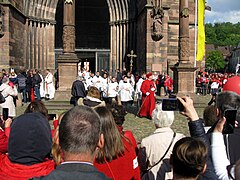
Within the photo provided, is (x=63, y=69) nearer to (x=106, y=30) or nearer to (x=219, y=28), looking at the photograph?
(x=106, y=30)

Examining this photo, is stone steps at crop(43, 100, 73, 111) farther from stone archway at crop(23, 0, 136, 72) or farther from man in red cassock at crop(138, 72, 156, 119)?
stone archway at crop(23, 0, 136, 72)

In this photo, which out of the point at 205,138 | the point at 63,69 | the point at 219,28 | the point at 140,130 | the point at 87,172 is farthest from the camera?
the point at 219,28

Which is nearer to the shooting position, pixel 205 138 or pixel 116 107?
pixel 205 138

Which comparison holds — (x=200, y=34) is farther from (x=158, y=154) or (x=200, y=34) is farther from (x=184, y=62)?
(x=158, y=154)

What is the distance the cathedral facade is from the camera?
2058 cm

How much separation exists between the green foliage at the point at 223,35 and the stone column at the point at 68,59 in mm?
119809

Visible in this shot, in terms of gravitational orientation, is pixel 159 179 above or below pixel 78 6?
below

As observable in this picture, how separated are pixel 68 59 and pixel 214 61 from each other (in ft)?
335

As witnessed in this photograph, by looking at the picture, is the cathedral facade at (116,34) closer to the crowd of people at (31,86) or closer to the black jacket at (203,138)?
the crowd of people at (31,86)

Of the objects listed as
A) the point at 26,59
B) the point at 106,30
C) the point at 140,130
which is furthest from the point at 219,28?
the point at 140,130

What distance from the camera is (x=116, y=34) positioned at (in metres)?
26.3

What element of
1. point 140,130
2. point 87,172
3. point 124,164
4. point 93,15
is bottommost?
point 140,130

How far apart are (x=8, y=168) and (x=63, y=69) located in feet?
47.6

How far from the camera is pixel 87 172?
183cm
